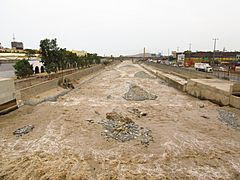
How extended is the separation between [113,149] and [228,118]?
369 inches

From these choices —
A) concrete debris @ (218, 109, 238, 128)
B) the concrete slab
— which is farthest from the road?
the concrete slab

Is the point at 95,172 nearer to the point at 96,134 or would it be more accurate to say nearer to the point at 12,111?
the point at 96,134

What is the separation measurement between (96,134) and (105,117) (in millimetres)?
2891

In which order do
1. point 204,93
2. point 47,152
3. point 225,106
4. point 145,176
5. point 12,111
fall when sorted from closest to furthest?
point 145,176 → point 47,152 → point 12,111 → point 225,106 → point 204,93

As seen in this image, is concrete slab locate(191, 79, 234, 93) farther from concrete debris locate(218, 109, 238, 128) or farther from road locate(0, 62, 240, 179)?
road locate(0, 62, 240, 179)

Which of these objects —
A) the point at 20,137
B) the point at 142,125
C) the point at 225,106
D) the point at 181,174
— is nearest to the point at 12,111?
the point at 20,137

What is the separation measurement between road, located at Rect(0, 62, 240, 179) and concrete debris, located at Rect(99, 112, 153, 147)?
311 mm

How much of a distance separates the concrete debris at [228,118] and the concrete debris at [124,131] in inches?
235

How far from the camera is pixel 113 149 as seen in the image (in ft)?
28.1

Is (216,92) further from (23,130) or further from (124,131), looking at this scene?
(23,130)

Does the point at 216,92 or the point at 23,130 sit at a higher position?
the point at 216,92

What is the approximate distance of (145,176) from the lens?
22.1ft

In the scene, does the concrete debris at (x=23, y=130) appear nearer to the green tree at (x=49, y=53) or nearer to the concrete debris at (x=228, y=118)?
the concrete debris at (x=228, y=118)

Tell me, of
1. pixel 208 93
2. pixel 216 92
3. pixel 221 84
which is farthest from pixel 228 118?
pixel 221 84
